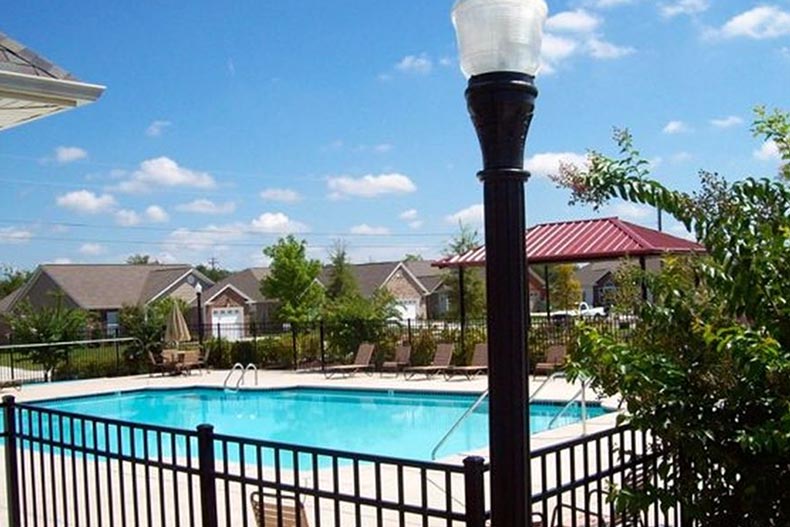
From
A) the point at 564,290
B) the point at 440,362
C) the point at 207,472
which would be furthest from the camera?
the point at 564,290

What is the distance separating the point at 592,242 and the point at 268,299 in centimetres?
3327

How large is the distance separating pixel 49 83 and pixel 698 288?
401cm

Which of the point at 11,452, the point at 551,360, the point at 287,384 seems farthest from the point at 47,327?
the point at 11,452

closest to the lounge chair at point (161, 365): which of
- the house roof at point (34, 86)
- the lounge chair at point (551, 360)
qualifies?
the lounge chair at point (551, 360)

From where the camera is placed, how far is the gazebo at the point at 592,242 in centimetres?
1633

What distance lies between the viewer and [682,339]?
146 inches

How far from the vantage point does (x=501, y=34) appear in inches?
91.0

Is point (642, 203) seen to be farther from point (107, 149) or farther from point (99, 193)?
point (99, 193)

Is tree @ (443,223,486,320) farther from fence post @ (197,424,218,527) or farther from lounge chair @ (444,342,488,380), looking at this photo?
fence post @ (197,424,218,527)

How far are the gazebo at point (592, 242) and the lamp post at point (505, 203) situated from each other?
44.7 ft

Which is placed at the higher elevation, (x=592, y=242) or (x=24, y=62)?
(x=24, y=62)

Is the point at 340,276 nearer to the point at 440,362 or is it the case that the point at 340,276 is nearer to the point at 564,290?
→ the point at 564,290

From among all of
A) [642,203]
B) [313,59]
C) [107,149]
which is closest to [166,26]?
[313,59]

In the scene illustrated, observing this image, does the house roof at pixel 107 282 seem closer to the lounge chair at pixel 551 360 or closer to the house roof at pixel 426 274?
the house roof at pixel 426 274
